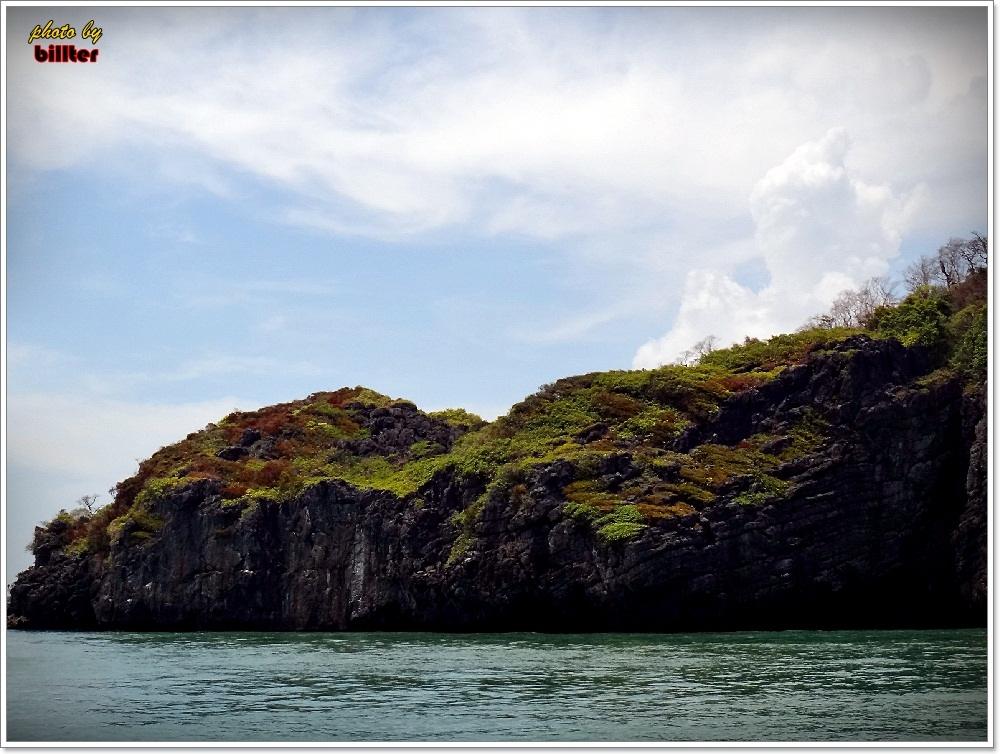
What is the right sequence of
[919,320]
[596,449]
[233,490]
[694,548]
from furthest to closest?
[233,490], [919,320], [596,449], [694,548]

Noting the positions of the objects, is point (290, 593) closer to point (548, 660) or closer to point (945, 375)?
point (548, 660)

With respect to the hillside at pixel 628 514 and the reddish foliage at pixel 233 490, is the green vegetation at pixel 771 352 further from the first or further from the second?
the reddish foliage at pixel 233 490

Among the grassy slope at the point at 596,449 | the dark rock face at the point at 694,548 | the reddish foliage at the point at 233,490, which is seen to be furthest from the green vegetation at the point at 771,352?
the reddish foliage at the point at 233,490

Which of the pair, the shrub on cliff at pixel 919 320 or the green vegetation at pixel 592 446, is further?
the shrub on cliff at pixel 919 320

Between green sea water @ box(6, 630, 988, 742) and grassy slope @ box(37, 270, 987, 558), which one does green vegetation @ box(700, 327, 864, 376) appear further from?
green sea water @ box(6, 630, 988, 742)

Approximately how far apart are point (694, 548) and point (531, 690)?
1544 centimetres

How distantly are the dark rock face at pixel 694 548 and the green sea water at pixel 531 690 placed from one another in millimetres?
2691

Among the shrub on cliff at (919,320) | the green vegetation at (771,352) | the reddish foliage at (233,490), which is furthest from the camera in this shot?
the reddish foliage at (233,490)

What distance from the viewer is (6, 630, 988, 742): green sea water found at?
1773 centimetres

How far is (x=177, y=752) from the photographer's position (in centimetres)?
1578

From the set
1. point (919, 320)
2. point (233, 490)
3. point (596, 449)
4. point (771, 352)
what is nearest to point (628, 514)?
point (596, 449)

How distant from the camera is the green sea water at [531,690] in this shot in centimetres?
1773

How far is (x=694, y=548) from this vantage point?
1448 inches

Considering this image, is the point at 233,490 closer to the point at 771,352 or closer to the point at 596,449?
the point at 596,449
